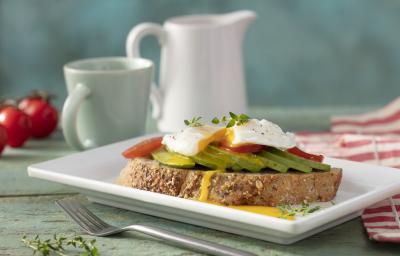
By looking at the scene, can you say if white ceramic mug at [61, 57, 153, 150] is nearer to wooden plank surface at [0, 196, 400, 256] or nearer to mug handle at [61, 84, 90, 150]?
mug handle at [61, 84, 90, 150]

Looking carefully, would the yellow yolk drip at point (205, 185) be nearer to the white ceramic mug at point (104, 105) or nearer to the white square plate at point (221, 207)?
the white square plate at point (221, 207)

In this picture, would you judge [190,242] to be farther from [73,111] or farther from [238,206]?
[73,111]

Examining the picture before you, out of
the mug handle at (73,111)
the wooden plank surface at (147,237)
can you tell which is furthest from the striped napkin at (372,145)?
the mug handle at (73,111)

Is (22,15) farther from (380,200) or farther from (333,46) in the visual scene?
(380,200)

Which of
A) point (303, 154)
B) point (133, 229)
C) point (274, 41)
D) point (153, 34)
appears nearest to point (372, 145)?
point (303, 154)

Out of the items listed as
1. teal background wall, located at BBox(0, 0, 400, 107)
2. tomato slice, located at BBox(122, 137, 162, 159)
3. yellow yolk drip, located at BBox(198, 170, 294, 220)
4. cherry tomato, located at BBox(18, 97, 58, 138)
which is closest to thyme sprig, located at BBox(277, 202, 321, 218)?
yellow yolk drip, located at BBox(198, 170, 294, 220)
